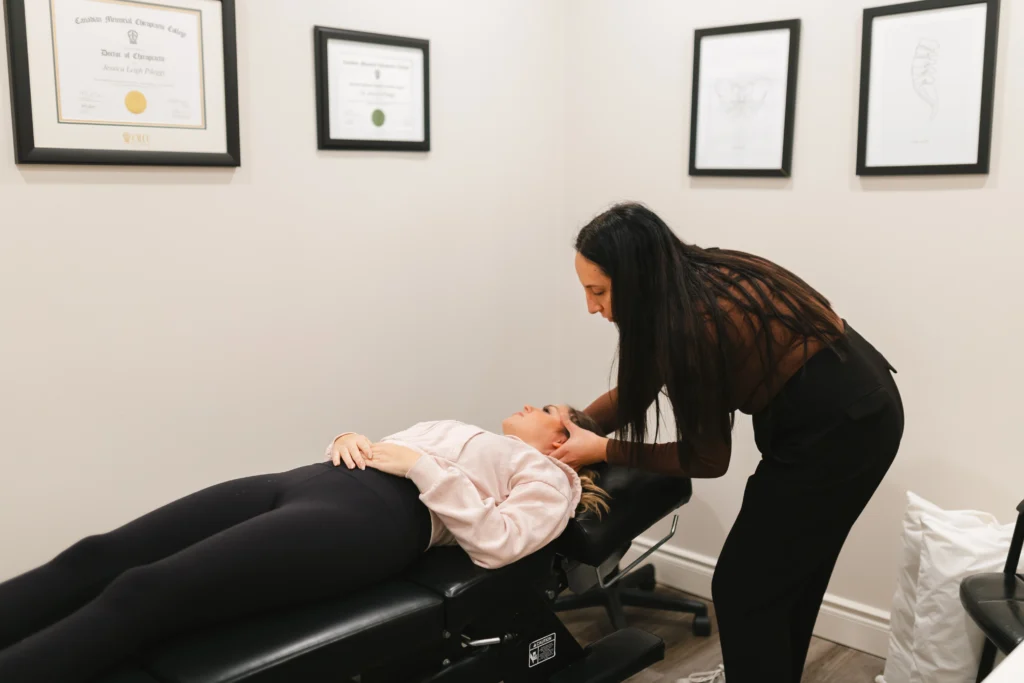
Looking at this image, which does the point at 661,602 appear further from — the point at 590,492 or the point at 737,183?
the point at 737,183

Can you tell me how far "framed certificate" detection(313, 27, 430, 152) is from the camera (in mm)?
2303

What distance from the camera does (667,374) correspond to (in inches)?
60.6

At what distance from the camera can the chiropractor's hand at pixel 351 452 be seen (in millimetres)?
1839

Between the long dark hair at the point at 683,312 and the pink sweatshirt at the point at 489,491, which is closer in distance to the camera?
the long dark hair at the point at 683,312

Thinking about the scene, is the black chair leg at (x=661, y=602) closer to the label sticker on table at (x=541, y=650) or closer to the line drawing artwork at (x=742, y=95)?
the label sticker on table at (x=541, y=650)

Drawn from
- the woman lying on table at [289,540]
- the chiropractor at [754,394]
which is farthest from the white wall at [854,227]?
the woman lying on table at [289,540]

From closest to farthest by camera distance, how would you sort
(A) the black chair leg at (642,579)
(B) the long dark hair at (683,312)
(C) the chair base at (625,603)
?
(B) the long dark hair at (683,312)
(C) the chair base at (625,603)
(A) the black chair leg at (642,579)

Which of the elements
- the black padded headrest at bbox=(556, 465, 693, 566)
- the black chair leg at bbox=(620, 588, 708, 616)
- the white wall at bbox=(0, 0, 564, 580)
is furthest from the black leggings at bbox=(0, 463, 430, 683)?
the black chair leg at bbox=(620, 588, 708, 616)

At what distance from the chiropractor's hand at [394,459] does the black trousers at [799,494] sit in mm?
620

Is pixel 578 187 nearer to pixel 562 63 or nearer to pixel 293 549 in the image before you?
pixel 562 63

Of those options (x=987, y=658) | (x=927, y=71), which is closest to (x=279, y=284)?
(x=927, y=71)

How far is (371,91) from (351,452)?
1.01m

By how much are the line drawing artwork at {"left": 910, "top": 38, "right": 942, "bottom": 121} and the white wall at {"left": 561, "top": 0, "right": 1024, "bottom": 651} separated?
13 cm

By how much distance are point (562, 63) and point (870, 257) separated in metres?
1.12
